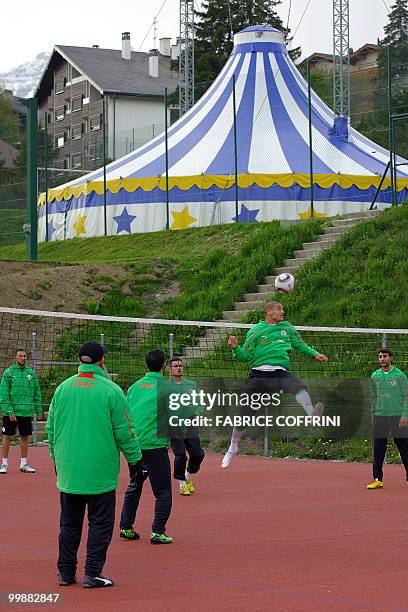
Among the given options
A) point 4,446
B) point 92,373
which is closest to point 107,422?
point 92,373

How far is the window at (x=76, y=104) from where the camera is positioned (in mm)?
86056

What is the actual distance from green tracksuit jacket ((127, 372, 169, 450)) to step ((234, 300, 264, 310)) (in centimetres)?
1549

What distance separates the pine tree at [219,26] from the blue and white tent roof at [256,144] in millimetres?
28226

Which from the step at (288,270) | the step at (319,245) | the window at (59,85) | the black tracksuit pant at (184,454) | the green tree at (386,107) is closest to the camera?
the black tracksuit pant at (184,454)

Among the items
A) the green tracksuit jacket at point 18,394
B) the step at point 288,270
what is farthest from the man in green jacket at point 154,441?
the step at point 288,270

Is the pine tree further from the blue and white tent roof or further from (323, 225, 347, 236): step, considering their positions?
(323, 225, 347, 236): step

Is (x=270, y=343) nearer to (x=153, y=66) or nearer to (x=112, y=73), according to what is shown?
(x=112, y=73)

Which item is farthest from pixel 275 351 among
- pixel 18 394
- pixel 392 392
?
pixel 18 394

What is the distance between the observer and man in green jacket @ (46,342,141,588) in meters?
8.81

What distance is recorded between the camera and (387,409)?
15.7 meters

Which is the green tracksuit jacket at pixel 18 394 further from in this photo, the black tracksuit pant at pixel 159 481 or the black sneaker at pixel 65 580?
the black sneaker at pixel 65 580

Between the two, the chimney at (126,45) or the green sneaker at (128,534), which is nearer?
the green sneaker at (128,534)

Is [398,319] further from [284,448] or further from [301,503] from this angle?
[301,503]

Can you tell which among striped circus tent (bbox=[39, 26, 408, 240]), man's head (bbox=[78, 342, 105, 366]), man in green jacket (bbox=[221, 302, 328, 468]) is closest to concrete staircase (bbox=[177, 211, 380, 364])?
striped circus tent (bbox=[39, 26, 408, 240])
